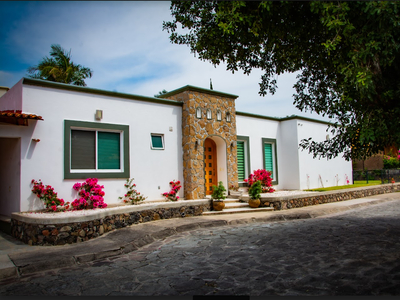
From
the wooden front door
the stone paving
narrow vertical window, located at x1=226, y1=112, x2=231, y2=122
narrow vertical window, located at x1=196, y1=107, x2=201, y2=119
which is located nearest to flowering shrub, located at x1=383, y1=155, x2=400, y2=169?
narrow vertical window, located at x1=226, y1=112, x2=231, y2=122

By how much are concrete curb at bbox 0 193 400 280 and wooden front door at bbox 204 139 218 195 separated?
2.90 metres

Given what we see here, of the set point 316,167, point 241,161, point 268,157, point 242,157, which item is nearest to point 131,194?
point 241,161

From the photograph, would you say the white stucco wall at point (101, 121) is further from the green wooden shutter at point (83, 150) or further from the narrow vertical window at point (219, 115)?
the narrow vertical window at point (219, 115)

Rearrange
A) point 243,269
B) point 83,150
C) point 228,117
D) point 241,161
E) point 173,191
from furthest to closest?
point 241,161
point 228,117
point 173,191
point 83,150
point 243,269

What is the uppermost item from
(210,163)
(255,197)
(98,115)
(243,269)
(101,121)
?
(98,115)

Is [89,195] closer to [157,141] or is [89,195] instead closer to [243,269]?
[157,141]

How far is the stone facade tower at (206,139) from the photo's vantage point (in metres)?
11.8

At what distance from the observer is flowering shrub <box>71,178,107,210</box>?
358 inches

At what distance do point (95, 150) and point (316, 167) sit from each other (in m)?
12.4

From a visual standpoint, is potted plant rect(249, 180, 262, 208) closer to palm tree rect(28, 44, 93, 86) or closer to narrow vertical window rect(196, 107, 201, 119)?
narrow vertical window rect(196, 107, 201, 119)

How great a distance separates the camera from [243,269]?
5133mm

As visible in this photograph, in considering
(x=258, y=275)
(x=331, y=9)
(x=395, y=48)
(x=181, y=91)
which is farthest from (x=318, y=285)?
(x=181, y=91)

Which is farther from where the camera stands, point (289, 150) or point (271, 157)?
point (289, 150)

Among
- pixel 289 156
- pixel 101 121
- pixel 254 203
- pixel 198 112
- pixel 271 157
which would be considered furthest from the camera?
pixel 289 156
